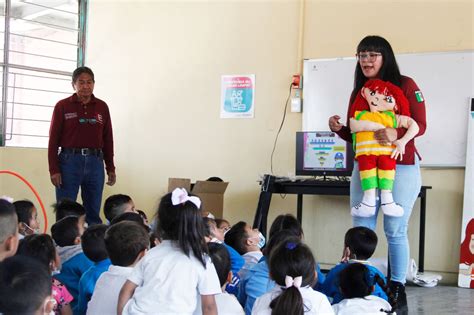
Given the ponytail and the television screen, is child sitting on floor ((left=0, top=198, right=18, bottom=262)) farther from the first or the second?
the television screen

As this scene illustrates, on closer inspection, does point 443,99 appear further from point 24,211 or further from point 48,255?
point 48,255

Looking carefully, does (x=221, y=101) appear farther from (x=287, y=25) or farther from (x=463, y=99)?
(x=463, y=99)

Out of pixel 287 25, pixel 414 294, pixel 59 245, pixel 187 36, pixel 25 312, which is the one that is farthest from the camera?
pixel 187 36

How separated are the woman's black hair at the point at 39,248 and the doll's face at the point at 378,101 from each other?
164cm

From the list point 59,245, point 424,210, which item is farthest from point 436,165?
point 59,245

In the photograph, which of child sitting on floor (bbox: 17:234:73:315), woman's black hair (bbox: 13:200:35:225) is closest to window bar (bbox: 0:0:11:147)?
woman's black hair (bbox: 13:200:35:225)

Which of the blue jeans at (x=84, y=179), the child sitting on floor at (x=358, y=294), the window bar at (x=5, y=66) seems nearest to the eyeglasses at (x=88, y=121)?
the blue jeans at (x=84, y=179)

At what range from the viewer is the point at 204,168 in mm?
5734

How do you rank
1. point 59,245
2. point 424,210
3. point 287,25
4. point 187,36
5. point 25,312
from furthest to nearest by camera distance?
point 187,36 < point 287,25 < point 424,210 < point 59,245 < point 25,312

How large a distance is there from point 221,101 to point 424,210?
202 centimetres

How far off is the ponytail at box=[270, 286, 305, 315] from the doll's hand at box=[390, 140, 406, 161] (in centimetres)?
132

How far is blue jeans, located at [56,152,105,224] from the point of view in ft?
14.7

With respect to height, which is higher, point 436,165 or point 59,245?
point 436,165

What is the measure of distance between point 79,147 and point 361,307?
284 cm
